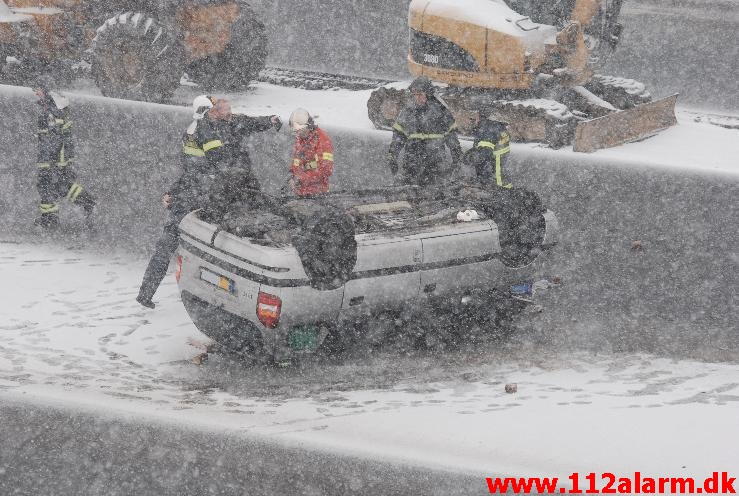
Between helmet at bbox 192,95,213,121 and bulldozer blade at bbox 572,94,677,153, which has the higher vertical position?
helmet at bbox 192,95,213,121

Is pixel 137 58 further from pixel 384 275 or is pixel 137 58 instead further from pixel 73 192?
pixel 384 275

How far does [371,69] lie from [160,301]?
7.39 meters

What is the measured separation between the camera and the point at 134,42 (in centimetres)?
1398

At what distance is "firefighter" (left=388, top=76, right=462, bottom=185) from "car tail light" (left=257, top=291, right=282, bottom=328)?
10.4ft

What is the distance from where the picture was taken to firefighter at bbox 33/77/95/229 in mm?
12188

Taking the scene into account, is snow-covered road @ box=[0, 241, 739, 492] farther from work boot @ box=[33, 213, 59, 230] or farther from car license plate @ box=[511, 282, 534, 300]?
work boot @ box=[33, 213, 59, 230]

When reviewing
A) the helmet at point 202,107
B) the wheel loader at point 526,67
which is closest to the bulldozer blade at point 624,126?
the wheel loader at point 526,67

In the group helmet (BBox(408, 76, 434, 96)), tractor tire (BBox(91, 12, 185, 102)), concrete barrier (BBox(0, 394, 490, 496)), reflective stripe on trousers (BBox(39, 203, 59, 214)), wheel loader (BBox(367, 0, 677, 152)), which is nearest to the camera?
concrete barrier (BBox(0, 394, 490, 496))

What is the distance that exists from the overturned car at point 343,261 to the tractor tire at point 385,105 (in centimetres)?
342

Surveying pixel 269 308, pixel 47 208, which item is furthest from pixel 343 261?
pixel 47 208

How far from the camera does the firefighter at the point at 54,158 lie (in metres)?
12.2

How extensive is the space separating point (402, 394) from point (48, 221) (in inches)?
252

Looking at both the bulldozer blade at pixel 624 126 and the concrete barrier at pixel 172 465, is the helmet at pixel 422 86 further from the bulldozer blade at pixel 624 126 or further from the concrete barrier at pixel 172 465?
the concrete barrier at pixel 172 465

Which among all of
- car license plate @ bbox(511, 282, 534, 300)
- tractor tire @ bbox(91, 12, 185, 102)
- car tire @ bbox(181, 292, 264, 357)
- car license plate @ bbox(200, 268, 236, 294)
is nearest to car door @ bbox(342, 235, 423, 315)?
car tire @ bbox(181, 292, 264, 357)
